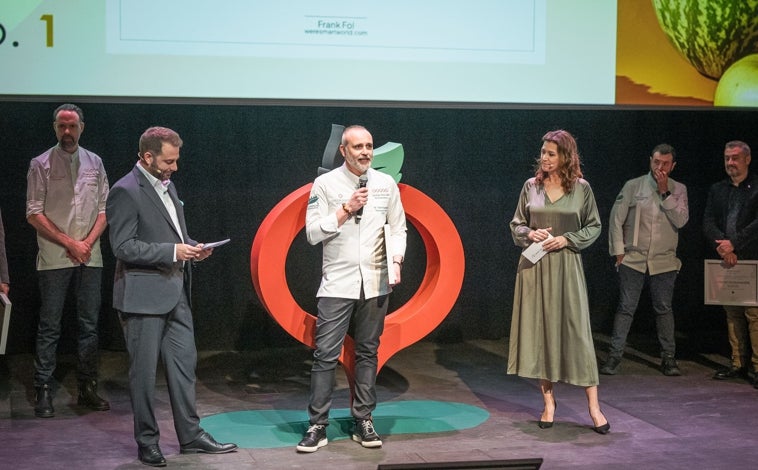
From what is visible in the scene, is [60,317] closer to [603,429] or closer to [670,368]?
[603,429]

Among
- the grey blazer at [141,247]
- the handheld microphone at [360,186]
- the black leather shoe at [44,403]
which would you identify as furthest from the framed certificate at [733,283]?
the black leather shoe at [44,403]

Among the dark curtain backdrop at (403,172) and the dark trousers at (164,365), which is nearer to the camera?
the dark trousers at (164,365)

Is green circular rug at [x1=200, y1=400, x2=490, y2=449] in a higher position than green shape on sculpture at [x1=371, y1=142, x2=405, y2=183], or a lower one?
lower

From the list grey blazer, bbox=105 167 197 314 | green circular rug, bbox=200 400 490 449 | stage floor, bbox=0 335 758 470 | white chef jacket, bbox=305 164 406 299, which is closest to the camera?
grey blazer, bbox=105 167 197 314

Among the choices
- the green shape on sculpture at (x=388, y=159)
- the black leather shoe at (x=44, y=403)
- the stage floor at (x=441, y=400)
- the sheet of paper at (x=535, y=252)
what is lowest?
the stage floor at (x=441, y=400)

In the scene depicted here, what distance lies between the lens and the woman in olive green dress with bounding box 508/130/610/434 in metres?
4.98

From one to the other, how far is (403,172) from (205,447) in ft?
10.7

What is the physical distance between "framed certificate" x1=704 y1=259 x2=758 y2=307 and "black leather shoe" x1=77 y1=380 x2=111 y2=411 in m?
3.74

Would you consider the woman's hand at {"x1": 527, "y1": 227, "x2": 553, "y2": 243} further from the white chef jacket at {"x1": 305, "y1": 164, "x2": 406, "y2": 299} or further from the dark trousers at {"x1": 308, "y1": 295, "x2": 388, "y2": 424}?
the dark trousers at {"x1": 308, "y1": 295, "x2": 388, "y2": 424}

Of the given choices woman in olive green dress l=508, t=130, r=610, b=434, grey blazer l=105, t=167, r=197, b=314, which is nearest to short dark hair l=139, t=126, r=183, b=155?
grey blazer l=105, t=167, r=197, b=314

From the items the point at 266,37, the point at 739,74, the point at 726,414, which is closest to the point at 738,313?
the point at 726,414

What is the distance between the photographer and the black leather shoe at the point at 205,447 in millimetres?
4577

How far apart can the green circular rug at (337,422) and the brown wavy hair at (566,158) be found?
4.39ft

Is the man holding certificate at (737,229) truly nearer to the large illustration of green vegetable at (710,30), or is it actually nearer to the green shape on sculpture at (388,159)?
the large illustration of green vegetable at (710,30)
